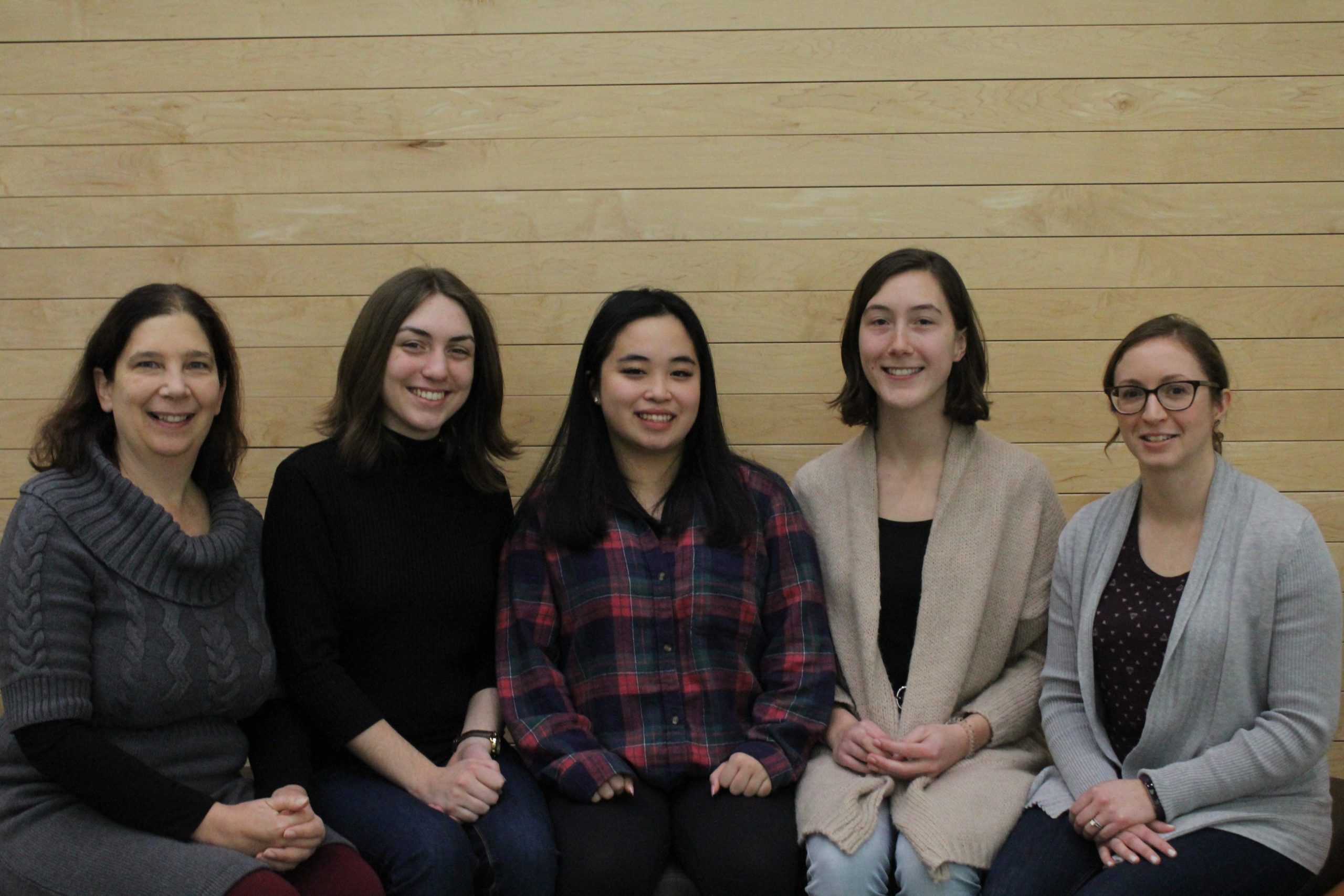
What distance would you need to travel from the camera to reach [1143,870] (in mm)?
1868

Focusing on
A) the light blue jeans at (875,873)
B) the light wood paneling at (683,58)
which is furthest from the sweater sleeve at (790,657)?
the light wood paneling at (683,58)

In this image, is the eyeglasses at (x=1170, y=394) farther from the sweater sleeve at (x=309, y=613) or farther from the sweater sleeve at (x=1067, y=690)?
the sweater sleeve at (x=309, y=613)

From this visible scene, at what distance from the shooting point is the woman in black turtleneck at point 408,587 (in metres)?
2.10

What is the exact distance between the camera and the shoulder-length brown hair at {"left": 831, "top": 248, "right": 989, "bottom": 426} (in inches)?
91.2

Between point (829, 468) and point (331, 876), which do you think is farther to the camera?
point (829, 468)

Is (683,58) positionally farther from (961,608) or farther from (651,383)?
(961,608)

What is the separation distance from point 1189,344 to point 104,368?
188 centimetres

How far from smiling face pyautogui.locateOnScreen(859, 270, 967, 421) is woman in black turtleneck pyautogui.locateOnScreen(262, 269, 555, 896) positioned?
2.53 feet

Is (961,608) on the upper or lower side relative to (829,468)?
lower

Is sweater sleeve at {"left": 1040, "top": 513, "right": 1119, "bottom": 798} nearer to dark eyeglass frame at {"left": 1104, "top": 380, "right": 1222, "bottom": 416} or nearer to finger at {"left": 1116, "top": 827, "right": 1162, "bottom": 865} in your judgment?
finger at {"left": 1116, "top": 827, "right": 1162, "bottom": 865}

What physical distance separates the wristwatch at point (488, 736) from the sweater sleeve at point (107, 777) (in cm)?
56

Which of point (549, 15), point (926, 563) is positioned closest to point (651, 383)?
point (926, 563)

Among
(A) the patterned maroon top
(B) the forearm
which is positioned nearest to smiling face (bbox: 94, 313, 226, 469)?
(B) the forearm

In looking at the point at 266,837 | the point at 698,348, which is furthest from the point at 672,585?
the point at 266,837
